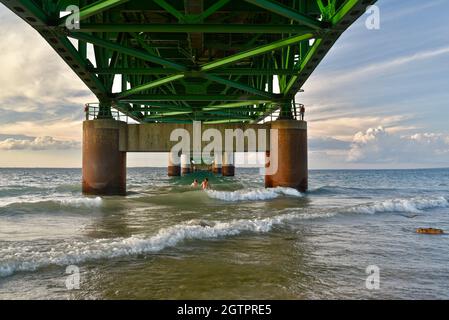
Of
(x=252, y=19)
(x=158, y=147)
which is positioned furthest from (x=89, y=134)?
(x=252, y=19)

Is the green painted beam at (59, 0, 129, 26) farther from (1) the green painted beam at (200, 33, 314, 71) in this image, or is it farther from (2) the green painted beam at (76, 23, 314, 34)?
(1) the green painted beam at (200, 33, 314, 71)

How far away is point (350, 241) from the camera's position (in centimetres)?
939

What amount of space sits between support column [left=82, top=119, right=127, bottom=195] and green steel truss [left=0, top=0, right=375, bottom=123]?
4.20ft

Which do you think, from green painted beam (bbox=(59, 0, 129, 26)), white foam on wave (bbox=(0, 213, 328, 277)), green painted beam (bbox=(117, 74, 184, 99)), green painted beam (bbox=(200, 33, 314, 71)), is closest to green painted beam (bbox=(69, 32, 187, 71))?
green painted beam (bbox=(59, 0, 129, 26))

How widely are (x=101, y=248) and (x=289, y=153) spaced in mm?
14295

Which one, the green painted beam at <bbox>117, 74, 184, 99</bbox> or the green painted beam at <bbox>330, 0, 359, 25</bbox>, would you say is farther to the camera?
the green painted beam at <bbox>117, 74, 184, 99</bbox>

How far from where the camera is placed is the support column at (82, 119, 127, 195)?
1953 cm

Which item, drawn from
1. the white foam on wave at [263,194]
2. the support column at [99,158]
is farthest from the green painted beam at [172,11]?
the white foam on wave at [263,194]

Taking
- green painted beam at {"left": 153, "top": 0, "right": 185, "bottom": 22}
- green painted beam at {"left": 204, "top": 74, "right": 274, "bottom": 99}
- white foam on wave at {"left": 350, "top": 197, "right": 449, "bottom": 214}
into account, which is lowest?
white foam on wave at {"left": 350, "top": 197, "right": 449, "bottom": 214}

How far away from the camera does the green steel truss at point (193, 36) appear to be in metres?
11.0

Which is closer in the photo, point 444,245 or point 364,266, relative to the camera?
point 364,266

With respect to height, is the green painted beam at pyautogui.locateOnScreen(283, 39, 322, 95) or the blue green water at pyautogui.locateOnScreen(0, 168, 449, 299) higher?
the green painted beam at pyautogui.locateOnScreen(283, 39, 322, 95)

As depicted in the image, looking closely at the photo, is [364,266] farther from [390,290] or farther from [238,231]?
[238,231]
